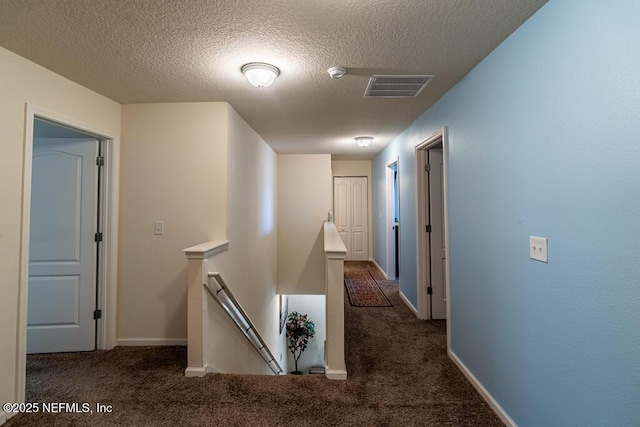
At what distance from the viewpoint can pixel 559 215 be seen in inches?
53.0

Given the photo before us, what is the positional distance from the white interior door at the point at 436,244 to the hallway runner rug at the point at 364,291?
696mm

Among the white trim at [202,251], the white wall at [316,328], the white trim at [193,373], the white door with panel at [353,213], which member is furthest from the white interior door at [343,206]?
the white trim at [193,373]

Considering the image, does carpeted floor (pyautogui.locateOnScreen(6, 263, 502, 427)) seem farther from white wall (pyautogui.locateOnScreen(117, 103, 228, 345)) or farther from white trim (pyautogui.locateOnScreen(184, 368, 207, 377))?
white wall (pyautogui.locateOnScreen(117, 103, 228, 345))

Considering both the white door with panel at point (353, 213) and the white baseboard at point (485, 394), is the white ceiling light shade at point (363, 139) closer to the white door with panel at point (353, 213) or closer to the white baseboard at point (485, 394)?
the white door with panel at point (353, 213)

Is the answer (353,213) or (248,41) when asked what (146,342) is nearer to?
(248,41)

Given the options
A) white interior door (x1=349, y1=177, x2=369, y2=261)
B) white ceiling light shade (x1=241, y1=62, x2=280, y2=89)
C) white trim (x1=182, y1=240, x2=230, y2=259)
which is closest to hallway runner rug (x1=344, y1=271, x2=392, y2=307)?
white interior door (x1=349, y1=177, x2=369, y2=261)

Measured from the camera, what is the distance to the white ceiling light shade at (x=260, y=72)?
6.43ft

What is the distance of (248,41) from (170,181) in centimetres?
161

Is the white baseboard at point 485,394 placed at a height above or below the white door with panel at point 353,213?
below

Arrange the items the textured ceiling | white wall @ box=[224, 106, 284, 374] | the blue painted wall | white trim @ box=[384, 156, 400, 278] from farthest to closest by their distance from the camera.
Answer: white trim @ box=[384, 156, 400, 278] < white wall @ box=[224, 106, 284, 374] < the textured ceiling < the blue painted wall

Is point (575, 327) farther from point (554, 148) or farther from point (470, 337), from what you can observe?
point (470, 337)

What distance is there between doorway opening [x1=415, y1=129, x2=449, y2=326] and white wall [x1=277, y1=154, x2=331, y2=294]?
2.51m

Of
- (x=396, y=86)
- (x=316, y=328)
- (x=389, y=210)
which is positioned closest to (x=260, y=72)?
(x=396, y=86)

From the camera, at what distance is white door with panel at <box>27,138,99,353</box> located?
2566 mm
